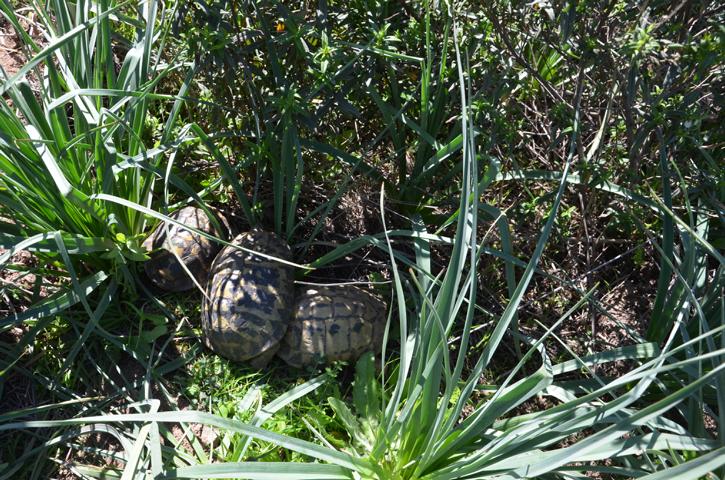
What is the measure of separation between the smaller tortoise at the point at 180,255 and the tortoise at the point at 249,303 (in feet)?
0.33

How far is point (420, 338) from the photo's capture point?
194cm

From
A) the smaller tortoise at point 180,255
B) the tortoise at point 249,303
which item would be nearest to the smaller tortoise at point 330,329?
the tortoise at point 249,303

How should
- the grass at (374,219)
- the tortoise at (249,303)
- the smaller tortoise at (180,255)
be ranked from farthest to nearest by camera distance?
the smaller tortoise at (180,255), the tortoise at (249,303), the grass at (374,219)

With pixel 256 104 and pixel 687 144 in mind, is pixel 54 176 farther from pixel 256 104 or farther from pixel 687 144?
pixel 687 144

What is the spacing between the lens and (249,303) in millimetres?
2332

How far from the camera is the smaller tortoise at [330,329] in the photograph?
7.71 feet

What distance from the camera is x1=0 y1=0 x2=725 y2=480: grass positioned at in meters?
2.01

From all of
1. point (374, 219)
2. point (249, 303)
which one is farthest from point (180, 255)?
point (374, 219)

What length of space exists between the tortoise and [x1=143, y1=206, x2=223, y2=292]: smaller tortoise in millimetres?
101

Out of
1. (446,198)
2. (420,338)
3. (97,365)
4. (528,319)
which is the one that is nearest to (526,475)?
(420,338)

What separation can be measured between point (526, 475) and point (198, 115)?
1.77m

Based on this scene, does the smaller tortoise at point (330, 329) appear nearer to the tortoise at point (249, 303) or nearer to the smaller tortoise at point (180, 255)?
the tortoise at point (249, 303)

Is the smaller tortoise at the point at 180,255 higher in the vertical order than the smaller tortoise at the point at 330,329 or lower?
higher

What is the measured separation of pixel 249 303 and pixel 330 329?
0.89 ft
